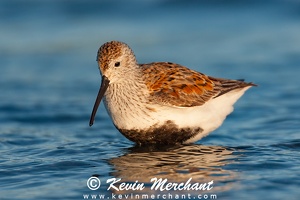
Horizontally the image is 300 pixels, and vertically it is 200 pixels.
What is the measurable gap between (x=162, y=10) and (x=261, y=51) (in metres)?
4.26

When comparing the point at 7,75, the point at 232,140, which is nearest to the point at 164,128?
the point at 232,140

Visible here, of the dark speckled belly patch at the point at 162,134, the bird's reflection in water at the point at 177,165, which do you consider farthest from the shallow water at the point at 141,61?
the dark speckled belly patch at the point at 162,134

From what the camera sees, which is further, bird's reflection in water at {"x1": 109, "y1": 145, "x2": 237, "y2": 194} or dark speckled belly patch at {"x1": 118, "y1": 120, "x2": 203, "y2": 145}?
dark speckled belly patch at {"x1": 118, "y1": 120, "x2": 203, "y2": 145}

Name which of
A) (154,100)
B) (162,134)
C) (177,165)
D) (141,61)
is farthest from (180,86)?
(141,61)

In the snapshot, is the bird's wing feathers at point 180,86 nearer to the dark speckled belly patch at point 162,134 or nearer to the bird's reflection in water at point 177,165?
the dark speckled belly patch at point 162,134

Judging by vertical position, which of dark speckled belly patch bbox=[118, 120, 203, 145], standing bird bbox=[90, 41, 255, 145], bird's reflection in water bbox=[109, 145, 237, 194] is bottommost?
bird's reflection in water bbox=[109, 145, 237, 194]

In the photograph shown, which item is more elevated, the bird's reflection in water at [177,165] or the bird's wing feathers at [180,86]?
the bird's wing feathers at [180,86]

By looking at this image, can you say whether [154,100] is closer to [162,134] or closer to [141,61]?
[162,134]

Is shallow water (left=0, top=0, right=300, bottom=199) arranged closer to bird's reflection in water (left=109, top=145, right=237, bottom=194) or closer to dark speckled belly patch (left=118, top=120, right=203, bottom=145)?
bird's reflection in water (left=109, top=145, right=237, bottom=194)

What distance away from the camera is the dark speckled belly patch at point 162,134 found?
9031mm

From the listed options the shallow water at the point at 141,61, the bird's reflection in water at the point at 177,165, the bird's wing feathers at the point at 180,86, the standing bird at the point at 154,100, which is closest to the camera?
the bird's reflection in water at the point at 177,165

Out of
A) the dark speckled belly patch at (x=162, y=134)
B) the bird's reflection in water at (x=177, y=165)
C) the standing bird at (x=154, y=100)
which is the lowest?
the bird's reflection in water at (x=177, y=165)

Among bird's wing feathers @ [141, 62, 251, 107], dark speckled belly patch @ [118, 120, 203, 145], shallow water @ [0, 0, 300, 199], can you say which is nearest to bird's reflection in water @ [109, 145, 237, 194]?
shallow water @ [0, 0, 300, 199]

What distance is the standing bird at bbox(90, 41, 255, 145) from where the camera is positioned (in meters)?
8.96
